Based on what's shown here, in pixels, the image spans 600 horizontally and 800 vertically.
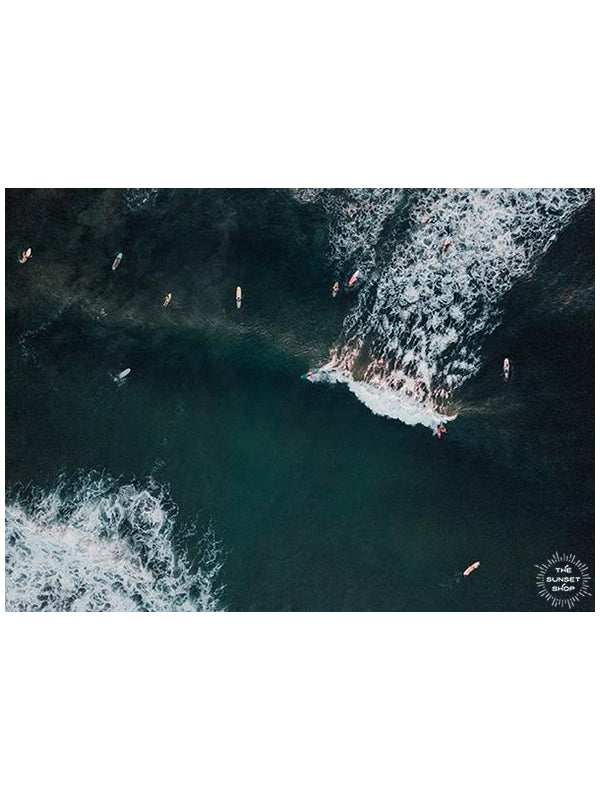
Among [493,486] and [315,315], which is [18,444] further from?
[493,486]

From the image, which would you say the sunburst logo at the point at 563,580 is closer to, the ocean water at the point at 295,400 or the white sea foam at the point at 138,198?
the ocean water at the point at 295,400

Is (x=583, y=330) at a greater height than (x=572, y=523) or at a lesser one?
greater

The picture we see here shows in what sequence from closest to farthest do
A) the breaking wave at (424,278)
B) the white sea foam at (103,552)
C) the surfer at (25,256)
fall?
the breaking wave at (424,278), the surfer at (25,256), the white sea foam at (103,552)

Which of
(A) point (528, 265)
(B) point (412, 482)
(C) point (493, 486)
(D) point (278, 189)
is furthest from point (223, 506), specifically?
(A) point (528, 265)

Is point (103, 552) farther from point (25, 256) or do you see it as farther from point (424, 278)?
point (424, 278)

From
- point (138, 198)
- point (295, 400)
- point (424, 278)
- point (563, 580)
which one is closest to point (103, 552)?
point (295, 400)

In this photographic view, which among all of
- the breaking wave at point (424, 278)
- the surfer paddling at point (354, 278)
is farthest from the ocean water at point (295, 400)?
the surfer paddling at point (354, 278)
